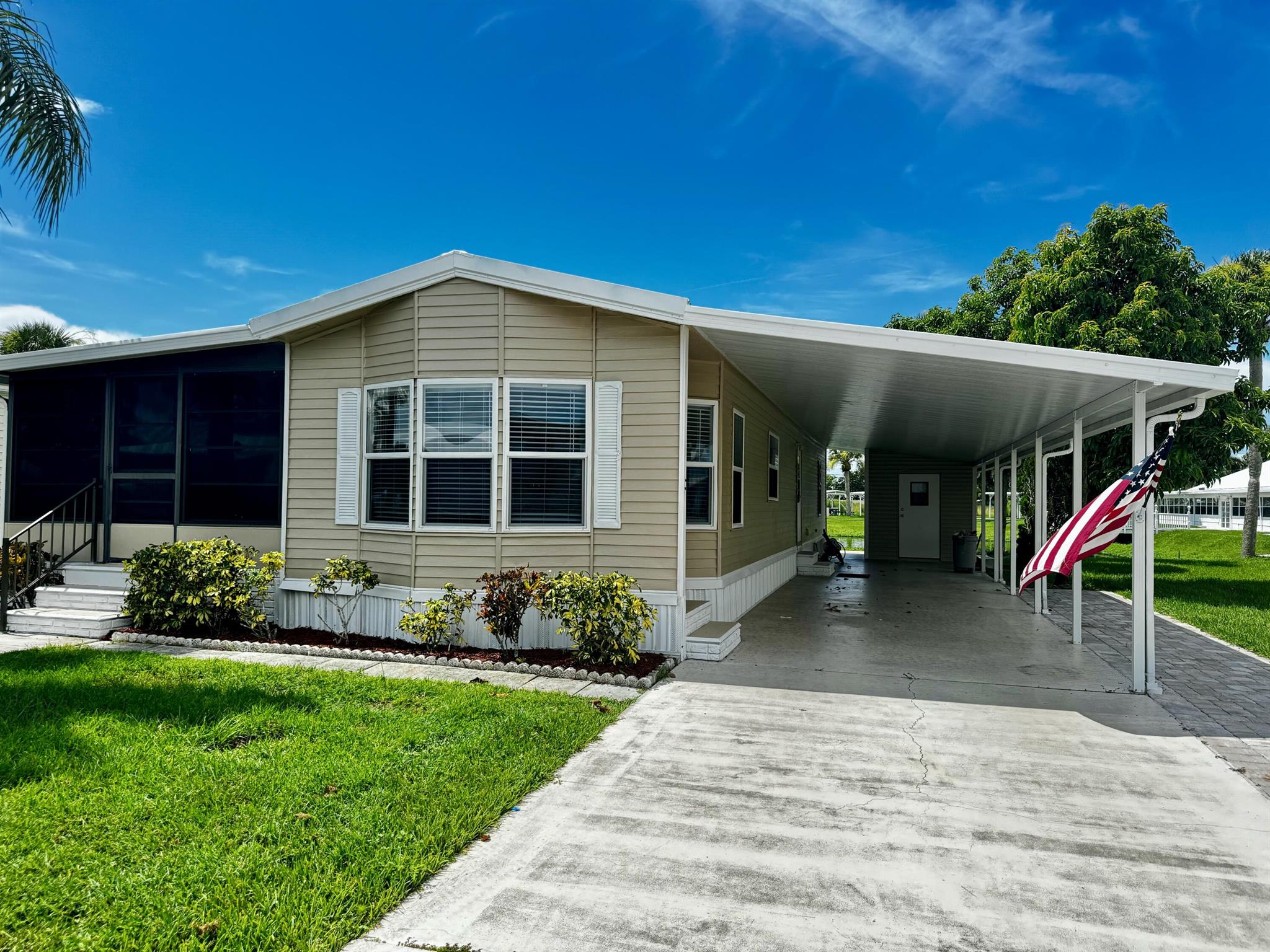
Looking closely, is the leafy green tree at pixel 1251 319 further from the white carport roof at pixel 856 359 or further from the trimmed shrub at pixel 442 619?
the trimmed shrub at pixel 442 619

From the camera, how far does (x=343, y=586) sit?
756 cm

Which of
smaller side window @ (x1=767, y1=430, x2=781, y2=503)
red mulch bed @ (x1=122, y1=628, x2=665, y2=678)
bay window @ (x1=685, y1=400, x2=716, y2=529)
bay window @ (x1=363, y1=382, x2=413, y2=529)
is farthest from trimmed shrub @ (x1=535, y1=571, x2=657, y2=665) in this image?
smaller side window @ (x1=767, y1=430, x2=781, y2=503)

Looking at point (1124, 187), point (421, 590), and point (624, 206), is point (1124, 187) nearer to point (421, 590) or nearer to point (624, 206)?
point (624, 206)

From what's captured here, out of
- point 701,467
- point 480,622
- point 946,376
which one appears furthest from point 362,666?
point 946,376

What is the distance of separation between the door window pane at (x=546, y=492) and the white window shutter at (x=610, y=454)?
200 millimetres

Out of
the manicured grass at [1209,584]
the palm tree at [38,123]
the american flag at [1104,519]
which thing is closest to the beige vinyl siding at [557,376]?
the american flag at [1104,519]

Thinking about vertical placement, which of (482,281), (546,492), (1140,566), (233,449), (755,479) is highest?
(482,281)

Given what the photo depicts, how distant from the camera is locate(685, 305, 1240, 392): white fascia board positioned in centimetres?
536

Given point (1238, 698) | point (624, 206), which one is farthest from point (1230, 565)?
point (624, 206)

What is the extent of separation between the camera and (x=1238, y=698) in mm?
5922

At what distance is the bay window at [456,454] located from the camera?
7.02 m

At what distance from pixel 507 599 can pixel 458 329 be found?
2.69 metres

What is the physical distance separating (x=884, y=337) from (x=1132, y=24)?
8.14 meters

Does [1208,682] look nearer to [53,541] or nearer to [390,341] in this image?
[390,341]
